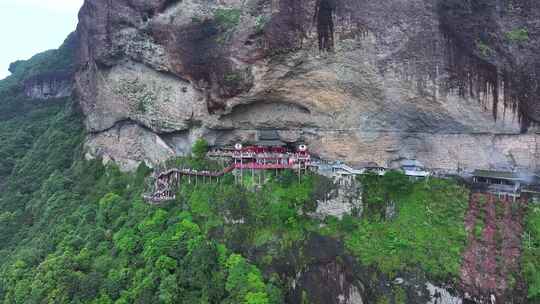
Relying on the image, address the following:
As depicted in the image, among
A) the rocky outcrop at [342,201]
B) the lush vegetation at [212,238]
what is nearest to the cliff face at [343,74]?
the lush vegetation at [212,238]

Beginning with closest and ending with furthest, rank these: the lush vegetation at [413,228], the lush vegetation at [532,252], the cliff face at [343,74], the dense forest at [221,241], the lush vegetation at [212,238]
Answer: the lush vegetation at [532,252], the dense forest at [221,241], the lush vegetation at [212,238], the lush vegetation at [413,228], the cliff face at [343,74]

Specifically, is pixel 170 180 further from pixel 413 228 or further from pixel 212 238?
pixel 413 228

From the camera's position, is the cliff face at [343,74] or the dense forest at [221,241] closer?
the dense forest at [221,241]

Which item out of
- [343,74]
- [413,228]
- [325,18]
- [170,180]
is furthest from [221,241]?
[325,18]

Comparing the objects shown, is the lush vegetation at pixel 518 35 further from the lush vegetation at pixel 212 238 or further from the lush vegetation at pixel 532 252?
the lush vegetation at pixel 532 252

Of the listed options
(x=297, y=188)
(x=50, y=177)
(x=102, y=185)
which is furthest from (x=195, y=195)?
(x=50, y=177)

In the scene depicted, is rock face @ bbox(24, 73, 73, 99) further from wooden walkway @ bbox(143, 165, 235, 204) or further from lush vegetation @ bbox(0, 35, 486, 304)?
wooden walkway @ bbox(143, 165, 235, 204)
